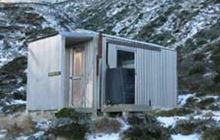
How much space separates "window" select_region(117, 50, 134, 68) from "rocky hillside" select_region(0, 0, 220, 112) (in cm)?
658

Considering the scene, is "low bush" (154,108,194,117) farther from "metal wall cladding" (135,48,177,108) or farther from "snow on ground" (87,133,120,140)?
"snow on ground" (87,133,120,140)

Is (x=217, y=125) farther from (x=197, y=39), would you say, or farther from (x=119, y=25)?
(x=119, y=25)

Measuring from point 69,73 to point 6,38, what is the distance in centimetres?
2762

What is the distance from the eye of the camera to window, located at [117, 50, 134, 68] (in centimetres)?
1892

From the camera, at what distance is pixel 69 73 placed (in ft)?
62.5

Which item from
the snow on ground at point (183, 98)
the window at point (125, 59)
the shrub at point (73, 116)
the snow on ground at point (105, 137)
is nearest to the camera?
the snow on ground at point (105, 137)

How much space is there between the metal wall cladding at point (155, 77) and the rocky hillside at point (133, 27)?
15.1ft

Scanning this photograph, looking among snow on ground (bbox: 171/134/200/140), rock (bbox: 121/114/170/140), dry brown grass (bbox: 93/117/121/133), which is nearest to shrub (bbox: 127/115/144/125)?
dry brown grass (bbox: 93/117/121/133)

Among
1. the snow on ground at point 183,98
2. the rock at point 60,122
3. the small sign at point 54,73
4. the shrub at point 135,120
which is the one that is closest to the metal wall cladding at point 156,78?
the snow on ground at point 183,98

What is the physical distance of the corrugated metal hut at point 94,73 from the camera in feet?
59.5

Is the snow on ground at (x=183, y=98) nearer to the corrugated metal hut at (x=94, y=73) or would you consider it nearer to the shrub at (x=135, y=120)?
the corrugated metal hut at (x=94, y=73)

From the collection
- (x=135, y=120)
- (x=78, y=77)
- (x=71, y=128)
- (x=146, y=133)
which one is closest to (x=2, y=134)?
(x=71, y=128)

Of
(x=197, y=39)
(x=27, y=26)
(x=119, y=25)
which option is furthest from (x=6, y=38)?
(x=197, y=39)

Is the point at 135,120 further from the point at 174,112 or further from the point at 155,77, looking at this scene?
the point at 155,77
